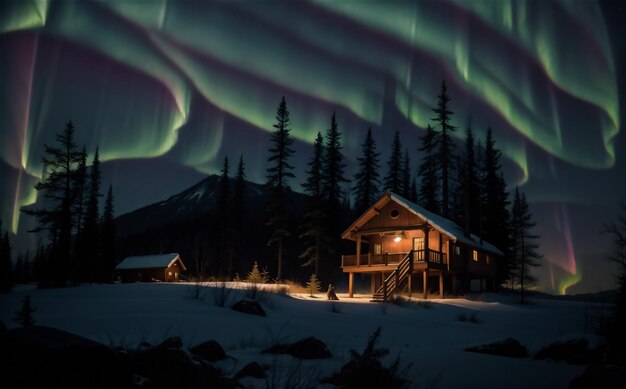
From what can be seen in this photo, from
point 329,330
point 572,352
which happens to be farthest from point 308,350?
point 329,330

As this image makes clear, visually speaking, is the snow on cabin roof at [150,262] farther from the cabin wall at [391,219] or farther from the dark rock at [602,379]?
the dark rock at [602,379]

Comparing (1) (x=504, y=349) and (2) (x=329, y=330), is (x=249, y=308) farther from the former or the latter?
(1) (x=504, y=349)

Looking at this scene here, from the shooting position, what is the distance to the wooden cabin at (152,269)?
67.1 m

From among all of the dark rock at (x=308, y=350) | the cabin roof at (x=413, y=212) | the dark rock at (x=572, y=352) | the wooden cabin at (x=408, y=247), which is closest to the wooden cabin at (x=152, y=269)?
the wooden cabin at (x=408, y=247)

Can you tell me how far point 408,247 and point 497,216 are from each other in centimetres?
2028

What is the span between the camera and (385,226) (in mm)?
39562

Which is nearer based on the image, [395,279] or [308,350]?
[308,350]

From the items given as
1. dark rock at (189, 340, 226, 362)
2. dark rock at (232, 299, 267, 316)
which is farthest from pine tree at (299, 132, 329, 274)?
dark rock at (189, 340, 226, 362)

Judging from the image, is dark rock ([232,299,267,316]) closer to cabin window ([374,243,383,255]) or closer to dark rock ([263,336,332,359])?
dark rock ([263,336,332,359])

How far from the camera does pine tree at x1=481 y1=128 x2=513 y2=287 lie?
56.1 m

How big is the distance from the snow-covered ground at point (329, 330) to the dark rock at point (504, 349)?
0.54 metres

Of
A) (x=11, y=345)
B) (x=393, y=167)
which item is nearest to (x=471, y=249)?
(x=393, y=167)

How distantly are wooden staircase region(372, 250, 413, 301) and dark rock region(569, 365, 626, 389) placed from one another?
24624 mm

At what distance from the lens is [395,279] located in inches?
1362
